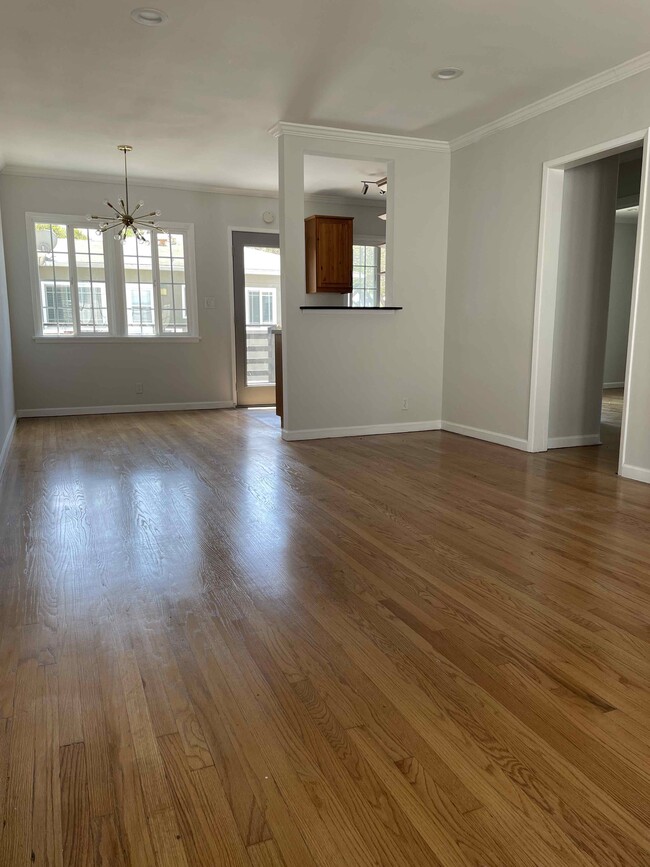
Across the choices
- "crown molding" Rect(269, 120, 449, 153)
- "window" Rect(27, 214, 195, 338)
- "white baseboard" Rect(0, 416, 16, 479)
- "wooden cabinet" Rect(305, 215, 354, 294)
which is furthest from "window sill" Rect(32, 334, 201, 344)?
"crown molding" Rect(269, 120, 449, 153)

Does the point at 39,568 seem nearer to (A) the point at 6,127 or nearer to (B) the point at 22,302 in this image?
(A) the point at 6,127

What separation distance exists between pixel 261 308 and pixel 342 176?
195cm

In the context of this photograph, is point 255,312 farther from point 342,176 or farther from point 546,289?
point 546,289

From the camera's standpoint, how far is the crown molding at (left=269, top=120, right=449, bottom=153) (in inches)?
199

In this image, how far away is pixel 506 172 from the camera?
16.6 ft

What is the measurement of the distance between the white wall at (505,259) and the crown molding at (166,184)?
7.00 ft

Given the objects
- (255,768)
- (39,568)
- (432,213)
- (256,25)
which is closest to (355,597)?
(255,768)

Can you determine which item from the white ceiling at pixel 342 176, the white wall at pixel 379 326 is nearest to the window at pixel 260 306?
the white ceiling at pixel 342 176

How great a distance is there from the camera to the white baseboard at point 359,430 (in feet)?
18.1

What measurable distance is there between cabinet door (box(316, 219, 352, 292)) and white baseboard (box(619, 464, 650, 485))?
447 centimetres

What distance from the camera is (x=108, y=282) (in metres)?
7.17

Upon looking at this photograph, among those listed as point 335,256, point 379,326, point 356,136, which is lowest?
point 379,326

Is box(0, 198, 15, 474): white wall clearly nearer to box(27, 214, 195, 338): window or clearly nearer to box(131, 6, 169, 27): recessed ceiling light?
box(27, 214, 195, 338): window

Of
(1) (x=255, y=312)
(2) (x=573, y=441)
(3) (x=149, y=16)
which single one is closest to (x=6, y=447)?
(3) (x=149, y=16)
